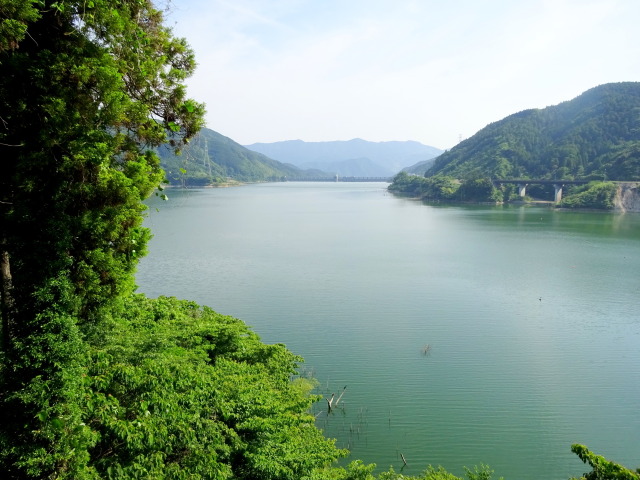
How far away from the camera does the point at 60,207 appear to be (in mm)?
5270

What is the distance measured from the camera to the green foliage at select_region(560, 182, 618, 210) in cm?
6469

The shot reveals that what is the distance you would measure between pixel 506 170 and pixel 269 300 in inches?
3563

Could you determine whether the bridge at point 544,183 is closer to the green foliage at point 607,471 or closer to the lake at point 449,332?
the lake at point 449,332

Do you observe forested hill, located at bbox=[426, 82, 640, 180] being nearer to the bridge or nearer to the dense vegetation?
the bridge

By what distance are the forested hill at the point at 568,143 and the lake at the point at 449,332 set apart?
2201 inches

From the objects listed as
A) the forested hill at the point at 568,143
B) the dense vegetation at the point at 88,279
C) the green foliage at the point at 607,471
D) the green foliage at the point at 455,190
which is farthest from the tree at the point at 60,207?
the forested hill at the point at 568,143

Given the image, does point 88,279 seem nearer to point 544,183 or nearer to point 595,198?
point 595,198

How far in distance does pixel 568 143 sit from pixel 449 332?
98.0 metres

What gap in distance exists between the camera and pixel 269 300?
1998 cm

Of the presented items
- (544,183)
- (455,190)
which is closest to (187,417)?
(455,190)

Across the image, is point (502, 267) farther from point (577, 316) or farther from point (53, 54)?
point (53, 54)

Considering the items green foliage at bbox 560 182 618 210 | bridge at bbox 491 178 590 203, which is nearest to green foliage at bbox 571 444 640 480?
green foliage at bbox 560 182 618 210

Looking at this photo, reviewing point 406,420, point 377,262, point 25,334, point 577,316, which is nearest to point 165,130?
point 25,334

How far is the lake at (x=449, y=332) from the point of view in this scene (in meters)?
10.3
